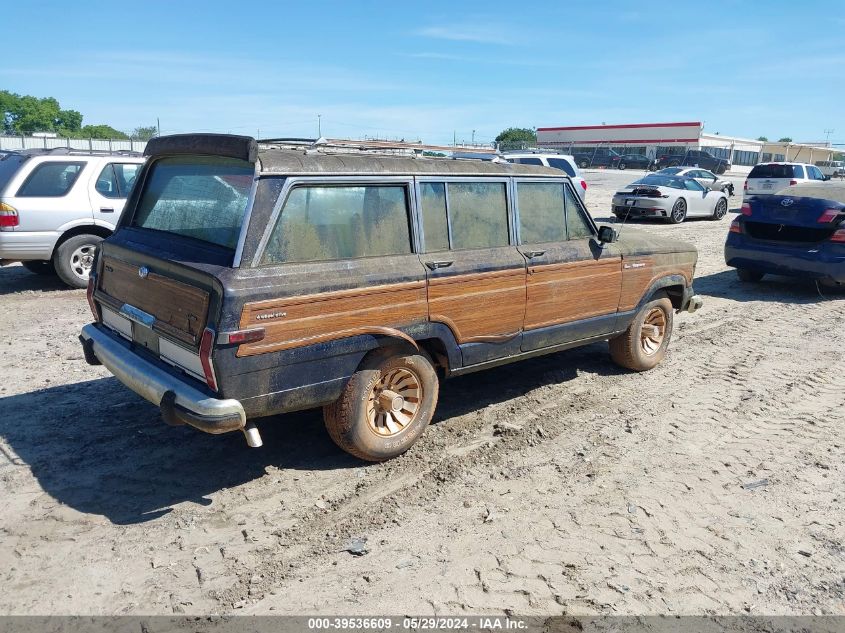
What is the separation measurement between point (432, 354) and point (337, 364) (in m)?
0.91

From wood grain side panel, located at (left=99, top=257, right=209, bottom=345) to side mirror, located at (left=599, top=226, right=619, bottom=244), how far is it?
11.1 ft

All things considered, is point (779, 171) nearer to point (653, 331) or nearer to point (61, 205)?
point (653, 331)

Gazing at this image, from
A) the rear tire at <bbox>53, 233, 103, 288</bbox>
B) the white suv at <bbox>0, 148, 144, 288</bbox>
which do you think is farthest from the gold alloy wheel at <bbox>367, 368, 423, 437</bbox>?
the white suv at <bbox>0, 148, 144, 288</bbox>

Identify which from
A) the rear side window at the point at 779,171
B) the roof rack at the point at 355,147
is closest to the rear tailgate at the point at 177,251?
the roof rack at the point at 355,147

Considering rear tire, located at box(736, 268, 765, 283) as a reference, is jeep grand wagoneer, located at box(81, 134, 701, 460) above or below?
above

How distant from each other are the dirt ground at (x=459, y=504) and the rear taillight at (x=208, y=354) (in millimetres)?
831

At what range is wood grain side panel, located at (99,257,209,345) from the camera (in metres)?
3.74

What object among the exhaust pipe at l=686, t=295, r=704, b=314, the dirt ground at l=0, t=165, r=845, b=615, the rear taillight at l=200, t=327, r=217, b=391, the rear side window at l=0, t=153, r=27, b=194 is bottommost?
the dirt ground at l=0, t=165, r=845, b=615

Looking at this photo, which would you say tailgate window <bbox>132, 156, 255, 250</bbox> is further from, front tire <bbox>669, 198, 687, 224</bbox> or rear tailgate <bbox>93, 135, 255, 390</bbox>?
front tire <bbox>669, 198, 687, 224</bbox>

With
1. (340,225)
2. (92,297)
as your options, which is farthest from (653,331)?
(92,297)

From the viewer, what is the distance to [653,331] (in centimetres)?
657

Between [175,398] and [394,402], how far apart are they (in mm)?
1400

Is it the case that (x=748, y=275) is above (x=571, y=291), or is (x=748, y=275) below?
below

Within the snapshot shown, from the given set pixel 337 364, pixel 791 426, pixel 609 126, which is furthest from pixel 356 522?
pixel 609 126
